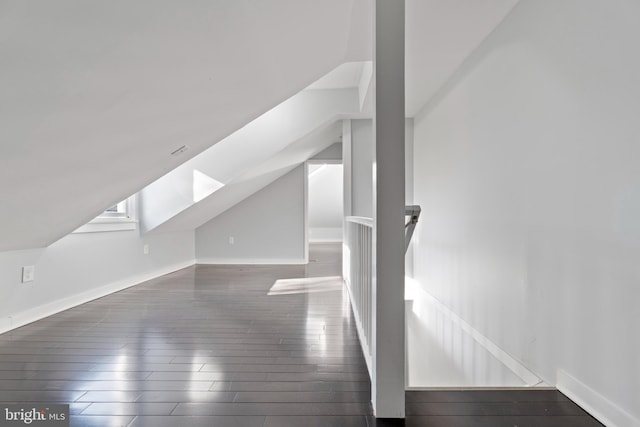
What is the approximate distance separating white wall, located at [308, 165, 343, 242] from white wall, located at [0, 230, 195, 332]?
6.04m

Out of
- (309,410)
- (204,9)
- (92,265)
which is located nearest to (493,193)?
(309,410)

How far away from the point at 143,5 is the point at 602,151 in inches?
78.8

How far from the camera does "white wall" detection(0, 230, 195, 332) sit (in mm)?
Result: 2684

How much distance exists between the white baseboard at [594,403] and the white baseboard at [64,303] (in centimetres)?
352

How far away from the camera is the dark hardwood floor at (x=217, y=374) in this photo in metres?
1.53

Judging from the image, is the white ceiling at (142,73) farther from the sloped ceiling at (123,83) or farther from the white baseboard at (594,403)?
the white baseboard at (594,403)

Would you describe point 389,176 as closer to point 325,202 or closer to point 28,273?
point 28,273

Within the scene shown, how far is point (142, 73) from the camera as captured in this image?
179cm

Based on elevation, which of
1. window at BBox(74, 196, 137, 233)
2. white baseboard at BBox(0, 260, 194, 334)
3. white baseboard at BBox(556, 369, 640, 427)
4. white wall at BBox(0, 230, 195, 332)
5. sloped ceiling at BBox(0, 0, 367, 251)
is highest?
sloped ceiling at BBox(0, 0, 367, 251)

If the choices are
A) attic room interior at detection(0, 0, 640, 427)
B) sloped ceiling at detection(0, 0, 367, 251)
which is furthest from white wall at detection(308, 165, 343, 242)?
sloped ceiling at detection(0, 0, 367, 251)

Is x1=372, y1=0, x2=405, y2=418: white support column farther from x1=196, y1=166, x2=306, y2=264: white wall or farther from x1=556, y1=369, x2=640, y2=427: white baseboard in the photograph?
x1=196, y1=166, x2=306, y2=264: white wall

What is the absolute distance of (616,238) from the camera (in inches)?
60.5

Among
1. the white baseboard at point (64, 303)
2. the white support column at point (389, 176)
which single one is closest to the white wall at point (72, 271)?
the white baseboard at point (64, 303)

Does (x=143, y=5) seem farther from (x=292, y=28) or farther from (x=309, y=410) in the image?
(x=309, y=410)
